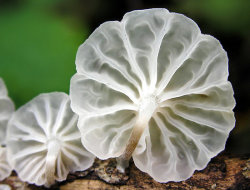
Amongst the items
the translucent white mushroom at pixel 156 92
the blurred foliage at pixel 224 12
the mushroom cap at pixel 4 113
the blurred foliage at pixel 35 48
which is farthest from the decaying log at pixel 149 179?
the blurred foliage at pixel 224 12

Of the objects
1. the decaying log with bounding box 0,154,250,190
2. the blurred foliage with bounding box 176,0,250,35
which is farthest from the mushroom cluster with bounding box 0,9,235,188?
the blurred foliage with bounding box 176,0,250,35

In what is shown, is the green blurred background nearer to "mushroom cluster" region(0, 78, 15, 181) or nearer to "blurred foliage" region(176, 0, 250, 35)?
"blurred foliage" region(176, 0, 250, 35)

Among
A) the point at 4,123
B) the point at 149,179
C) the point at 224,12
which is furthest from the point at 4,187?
the point at 224,12

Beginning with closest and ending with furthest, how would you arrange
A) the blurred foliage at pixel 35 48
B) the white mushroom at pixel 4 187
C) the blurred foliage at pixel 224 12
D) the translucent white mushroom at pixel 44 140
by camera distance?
the translucent white mushroom at pixel 44 140, the white mushroom at pixel 4 187, the blurred foliage at pixel 35 48, the blurred foliage at pixel 224 12

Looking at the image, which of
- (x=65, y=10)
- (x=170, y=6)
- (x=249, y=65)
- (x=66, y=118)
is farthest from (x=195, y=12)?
(x=66, y=118)

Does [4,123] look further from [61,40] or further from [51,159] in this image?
[61,40]

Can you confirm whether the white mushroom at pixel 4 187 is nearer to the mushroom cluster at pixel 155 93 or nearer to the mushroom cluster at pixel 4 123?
the mushroom cluster at pixel 4 123

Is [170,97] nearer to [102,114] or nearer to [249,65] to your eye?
[102,114]
